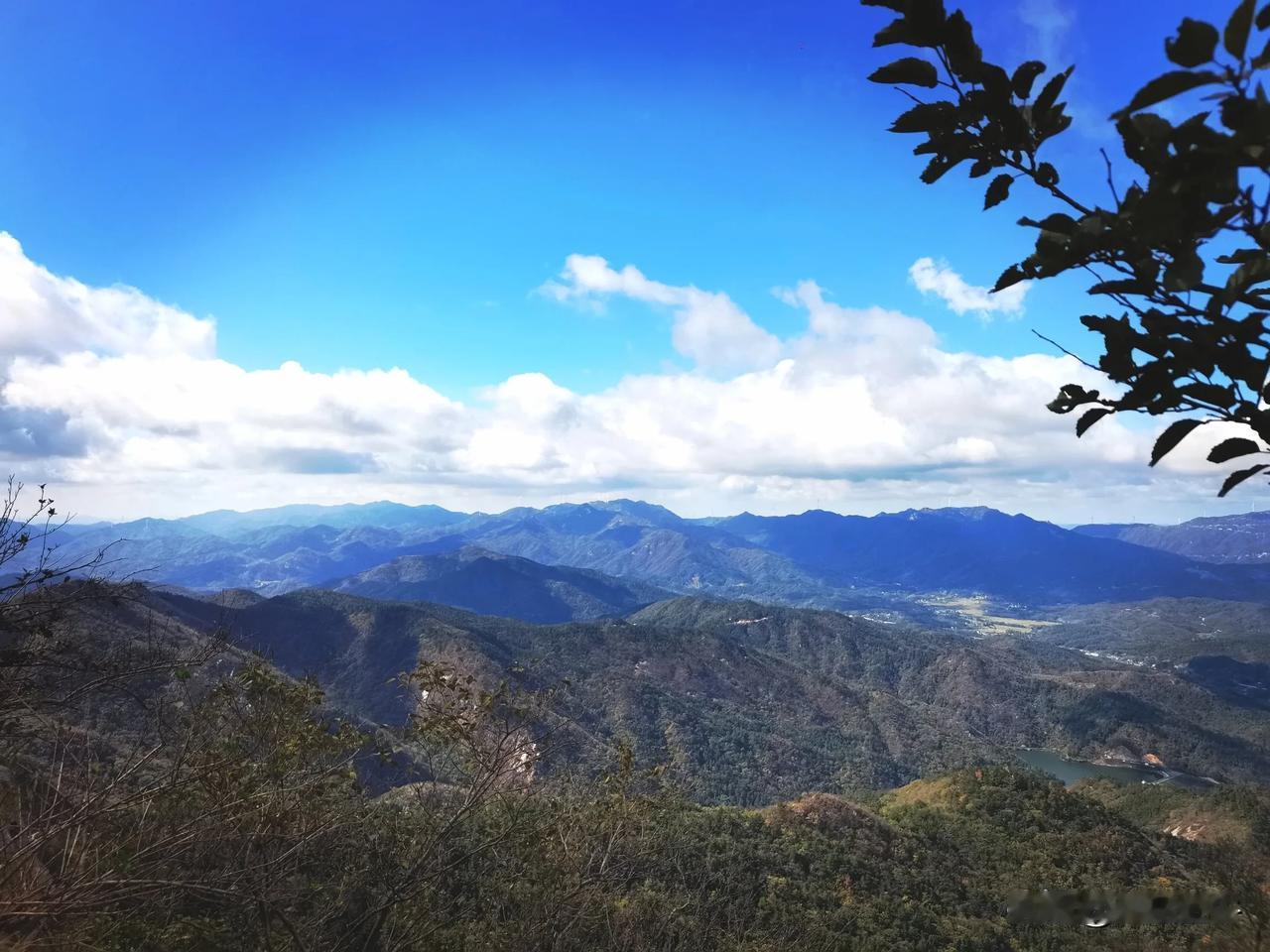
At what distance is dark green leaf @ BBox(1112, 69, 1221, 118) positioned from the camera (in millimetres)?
1785

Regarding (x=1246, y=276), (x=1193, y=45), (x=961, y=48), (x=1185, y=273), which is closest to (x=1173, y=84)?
(x=1193, y=45)

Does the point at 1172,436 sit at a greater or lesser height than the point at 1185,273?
lesser

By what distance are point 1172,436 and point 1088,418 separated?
13.3 inches

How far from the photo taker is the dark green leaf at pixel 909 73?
266 cm

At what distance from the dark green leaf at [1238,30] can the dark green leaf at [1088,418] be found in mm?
1395

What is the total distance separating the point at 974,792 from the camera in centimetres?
6750

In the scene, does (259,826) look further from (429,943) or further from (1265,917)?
(1265,917)

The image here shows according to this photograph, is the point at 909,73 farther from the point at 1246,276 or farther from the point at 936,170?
the point at 1246,276

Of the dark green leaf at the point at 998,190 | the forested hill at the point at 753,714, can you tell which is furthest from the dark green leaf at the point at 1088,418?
the forested hill at the point at 753,714

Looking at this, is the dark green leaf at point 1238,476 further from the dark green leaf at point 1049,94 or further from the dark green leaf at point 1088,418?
the dark green leaf at point 1049,94

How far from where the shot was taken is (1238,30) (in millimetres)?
1712

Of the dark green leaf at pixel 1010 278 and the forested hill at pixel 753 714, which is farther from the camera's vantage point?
the forested hill at pixel 753 714

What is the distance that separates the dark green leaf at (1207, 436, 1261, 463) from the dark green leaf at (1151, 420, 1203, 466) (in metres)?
0.13

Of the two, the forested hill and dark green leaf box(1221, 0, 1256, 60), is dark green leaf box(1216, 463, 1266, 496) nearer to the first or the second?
dark green leaf box(1221, 0, 1256, 60)
